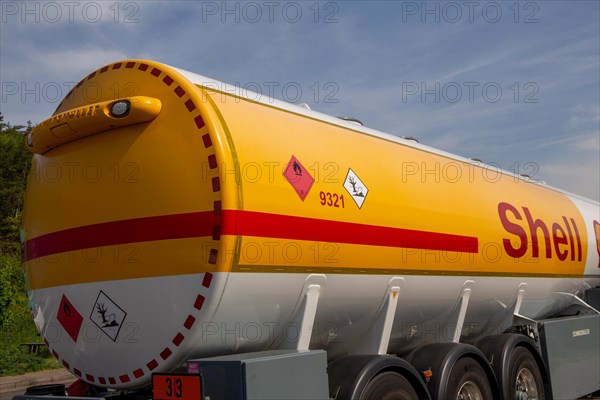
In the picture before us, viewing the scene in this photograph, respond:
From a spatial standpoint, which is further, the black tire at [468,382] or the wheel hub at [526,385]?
the wheel hub at [526,385]

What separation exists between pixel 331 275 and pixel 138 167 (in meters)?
1.69

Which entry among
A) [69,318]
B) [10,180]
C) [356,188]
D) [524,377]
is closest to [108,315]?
[69,318]

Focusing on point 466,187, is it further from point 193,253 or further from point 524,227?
point 193,253

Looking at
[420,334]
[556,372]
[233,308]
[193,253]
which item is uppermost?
[193,253]

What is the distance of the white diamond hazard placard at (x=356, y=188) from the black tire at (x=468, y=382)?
201 centimetres

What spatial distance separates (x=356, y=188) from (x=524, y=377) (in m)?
3.79

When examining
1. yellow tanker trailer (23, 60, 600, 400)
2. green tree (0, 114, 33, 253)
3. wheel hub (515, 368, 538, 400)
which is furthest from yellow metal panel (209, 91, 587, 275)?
green tree (0, 114, 33, 253)

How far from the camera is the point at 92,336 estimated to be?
518 cm

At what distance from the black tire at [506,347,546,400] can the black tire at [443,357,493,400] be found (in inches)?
22.8

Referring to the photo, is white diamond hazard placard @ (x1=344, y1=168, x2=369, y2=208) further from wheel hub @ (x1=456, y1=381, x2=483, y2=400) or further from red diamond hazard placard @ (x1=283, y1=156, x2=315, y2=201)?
wheel hub @ (x1=456, y1=381, x2=483, y2=400)

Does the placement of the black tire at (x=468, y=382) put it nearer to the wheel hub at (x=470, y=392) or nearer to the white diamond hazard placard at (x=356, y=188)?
the wheel hub at (x=470, y=392)

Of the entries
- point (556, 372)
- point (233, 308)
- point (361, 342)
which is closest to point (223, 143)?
point (233, 308)

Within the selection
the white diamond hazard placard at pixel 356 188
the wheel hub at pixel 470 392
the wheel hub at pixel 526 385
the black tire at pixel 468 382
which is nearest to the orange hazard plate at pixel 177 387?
the white diamond hazard placard at pixel 356 188

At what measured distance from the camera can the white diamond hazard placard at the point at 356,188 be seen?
18.4ft
